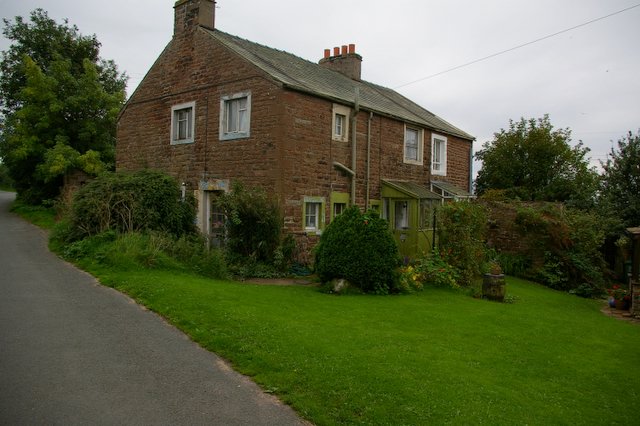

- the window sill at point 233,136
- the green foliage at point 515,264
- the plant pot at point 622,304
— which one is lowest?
the plant pot at point 622,304

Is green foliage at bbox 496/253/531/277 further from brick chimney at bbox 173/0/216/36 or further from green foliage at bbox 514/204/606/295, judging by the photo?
brick chimney at bbox 173/0/216/36

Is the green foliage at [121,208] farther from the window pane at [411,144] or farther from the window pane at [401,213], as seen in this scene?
the window pane at [411,144]

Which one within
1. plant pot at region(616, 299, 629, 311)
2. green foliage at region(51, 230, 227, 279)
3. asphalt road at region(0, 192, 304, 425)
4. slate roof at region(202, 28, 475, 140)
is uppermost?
slate roof at region(202, 28, 475, 140)

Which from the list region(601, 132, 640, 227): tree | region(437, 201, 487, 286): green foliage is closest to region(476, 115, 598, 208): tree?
region(601, 132, 640, 227): tree

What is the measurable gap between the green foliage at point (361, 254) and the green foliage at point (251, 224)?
1.99 m

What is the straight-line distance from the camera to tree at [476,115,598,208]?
80.4ft

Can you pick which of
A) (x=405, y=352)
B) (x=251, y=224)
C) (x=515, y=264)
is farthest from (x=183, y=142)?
(x=515, y=264)

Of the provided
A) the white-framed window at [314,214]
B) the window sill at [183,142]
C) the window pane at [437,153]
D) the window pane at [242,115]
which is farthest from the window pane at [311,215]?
the window pane at [437,153]

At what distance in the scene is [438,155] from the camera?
67.9 ft

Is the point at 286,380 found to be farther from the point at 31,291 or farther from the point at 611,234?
the point at 611,234

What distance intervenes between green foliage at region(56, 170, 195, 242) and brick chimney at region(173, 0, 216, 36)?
5.78 metres

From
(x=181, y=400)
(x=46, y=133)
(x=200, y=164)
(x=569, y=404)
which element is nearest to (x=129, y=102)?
(x=200, y=164)

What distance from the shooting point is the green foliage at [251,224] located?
12922mm

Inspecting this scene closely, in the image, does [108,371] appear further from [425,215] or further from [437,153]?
[437,153]
